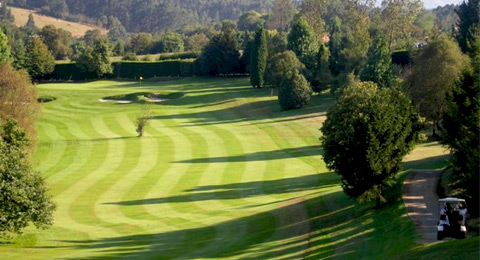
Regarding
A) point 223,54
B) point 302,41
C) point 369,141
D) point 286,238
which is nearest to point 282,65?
point 302,41

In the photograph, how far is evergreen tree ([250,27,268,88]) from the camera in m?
99.9

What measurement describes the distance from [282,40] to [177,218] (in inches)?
2856

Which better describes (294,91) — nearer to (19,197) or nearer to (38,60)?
(19,197)

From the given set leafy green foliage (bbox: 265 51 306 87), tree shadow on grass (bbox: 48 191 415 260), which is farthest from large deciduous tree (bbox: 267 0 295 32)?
A: tree shadow on grass (bbox: 48 191 415 260)

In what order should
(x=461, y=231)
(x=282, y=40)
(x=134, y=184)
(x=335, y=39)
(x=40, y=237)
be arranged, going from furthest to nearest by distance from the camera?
(x=282, y=40), (x=335, y=39), (x=134, y=184), (x=40, y=237), (x=461, y=231)

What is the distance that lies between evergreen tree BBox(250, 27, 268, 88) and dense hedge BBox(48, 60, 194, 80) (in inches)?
925

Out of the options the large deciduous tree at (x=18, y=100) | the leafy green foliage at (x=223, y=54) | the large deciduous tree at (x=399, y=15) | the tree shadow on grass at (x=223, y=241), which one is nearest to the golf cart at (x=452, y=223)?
the tree shadow on grass at (x=223, y=241)

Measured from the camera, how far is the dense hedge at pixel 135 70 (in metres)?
122

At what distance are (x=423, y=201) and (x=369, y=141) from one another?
12.4ft

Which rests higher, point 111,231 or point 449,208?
point 449,208

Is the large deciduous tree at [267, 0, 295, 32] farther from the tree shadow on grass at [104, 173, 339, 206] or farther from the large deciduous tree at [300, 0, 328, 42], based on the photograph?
the tree shadow on grass at [104, 173, 339, 206]

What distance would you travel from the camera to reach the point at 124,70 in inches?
4911

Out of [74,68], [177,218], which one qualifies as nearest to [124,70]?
[74,68]

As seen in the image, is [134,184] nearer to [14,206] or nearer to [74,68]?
[14,206]
